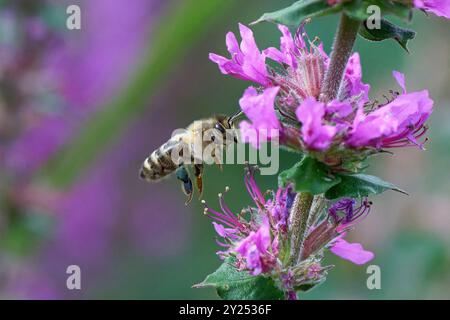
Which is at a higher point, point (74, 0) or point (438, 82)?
point (74, 0)

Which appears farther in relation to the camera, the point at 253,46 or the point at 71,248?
the point at 71,248

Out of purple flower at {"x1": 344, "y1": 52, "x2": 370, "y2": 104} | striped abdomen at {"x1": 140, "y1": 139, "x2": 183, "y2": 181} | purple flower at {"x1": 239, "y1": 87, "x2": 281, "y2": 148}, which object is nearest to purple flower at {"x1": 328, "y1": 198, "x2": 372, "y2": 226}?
purple flower at {"x1": 344, "y1": 52, "x2": 370, "y2": 104}

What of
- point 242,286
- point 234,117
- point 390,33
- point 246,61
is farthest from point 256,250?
point 390,33

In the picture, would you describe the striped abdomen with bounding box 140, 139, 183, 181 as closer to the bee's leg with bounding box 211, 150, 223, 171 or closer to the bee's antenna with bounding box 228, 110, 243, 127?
the bee's leg with bounding box 211, 150, 223, 171

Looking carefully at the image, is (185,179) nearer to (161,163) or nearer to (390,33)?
(161,163)

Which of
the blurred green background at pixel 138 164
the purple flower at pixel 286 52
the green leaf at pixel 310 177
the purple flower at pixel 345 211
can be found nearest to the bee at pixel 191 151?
the purple flower at pixel 286 52

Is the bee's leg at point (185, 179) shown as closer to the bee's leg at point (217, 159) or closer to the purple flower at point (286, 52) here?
the bee's leg at point (217, 159)

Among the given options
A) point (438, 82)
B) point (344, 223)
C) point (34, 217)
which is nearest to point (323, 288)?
point (438, 82)
